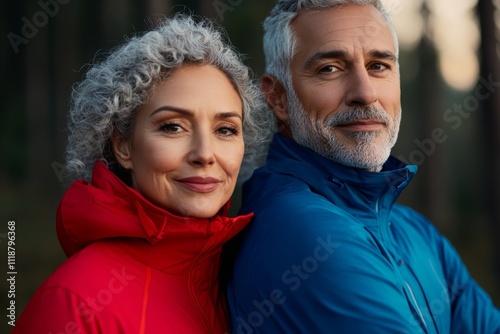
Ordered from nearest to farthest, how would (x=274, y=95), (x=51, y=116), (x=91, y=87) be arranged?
1. (x=91, y=87)
2. (x=274, y=95)
3. (x=51, y=116)

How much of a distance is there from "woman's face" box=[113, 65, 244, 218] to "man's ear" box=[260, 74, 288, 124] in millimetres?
631

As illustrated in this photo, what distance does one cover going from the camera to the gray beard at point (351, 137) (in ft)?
9.14

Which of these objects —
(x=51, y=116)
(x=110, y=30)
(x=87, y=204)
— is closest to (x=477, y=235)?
(x=110, y=30)

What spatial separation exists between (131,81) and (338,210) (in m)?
0.90

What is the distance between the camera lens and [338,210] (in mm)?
2504

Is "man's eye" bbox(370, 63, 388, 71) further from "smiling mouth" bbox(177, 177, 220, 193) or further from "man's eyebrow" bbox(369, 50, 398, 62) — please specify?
"smiling mouth" bbox(177, 177, 220, 193)

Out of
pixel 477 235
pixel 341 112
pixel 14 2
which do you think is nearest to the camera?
pixel 341 112

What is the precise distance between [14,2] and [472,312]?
24.3 meters

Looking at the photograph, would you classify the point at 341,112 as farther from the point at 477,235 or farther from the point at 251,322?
the point at 477,235

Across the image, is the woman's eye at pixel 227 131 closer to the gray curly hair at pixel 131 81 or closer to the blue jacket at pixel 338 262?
the gray curly hair at pixel 131 81

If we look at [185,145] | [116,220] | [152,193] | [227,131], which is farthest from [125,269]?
[227,131]

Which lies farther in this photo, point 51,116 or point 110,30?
point 51,116

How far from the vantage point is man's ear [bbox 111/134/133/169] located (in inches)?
101

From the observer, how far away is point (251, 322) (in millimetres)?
2389
